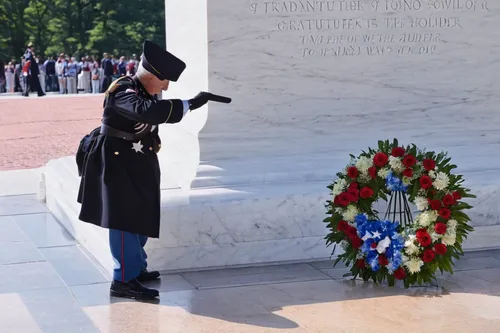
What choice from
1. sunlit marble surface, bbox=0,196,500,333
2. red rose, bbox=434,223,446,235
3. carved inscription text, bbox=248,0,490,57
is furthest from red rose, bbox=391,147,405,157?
carved inscription text, bbox=248,0,490,57

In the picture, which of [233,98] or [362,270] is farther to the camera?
[233,98]

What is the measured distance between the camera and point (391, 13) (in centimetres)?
795

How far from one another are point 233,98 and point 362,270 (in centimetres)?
174

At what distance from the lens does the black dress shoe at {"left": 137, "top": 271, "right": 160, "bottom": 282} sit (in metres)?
6.83

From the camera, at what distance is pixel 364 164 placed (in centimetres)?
681

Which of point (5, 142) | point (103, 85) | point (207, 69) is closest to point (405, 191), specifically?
point (207, 69)

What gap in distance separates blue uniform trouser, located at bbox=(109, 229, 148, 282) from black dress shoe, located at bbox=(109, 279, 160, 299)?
0.03 meters

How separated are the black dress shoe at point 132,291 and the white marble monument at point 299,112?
619 mm

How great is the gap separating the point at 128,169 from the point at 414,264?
199 centimetres

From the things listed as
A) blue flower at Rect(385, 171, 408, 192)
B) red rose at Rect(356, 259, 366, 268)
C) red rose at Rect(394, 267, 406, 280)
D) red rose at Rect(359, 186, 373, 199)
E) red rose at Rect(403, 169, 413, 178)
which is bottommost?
red rose at Rect(394, 267, 406, 280)

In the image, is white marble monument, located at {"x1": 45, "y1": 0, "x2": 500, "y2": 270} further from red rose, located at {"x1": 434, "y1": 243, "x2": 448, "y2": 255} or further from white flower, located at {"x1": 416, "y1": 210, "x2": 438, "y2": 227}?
red rose, located at {"x1": 434, "y1": 243, "x2": 448, "y2": 255}

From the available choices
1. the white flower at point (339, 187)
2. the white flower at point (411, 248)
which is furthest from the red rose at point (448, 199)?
the white flower at point (339, 187)

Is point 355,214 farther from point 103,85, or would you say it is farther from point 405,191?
point 103,85

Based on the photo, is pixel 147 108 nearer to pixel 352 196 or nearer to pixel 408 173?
pixel 352 196
